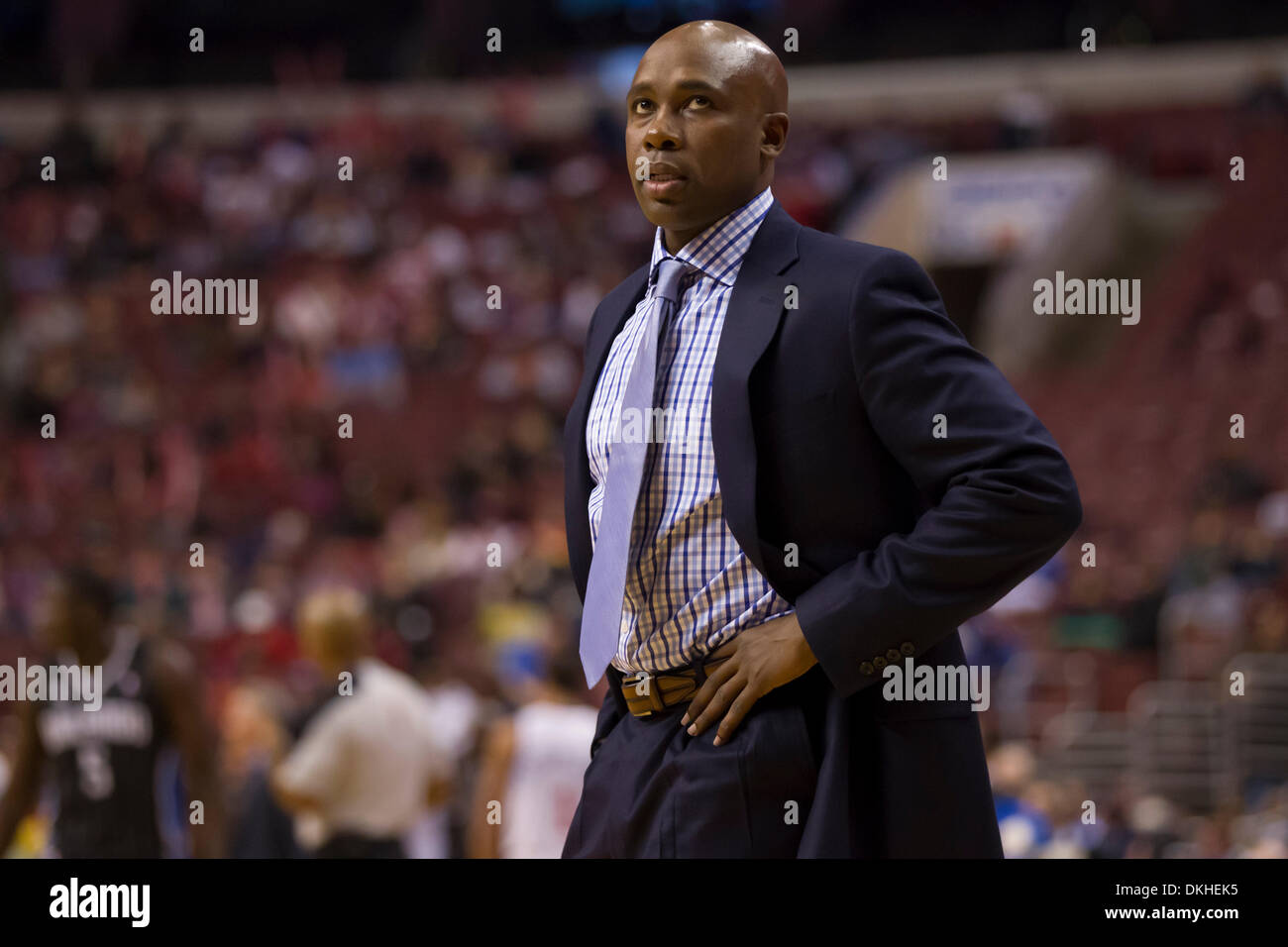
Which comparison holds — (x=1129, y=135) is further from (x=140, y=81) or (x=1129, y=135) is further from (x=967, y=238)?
(x=140, y=81)

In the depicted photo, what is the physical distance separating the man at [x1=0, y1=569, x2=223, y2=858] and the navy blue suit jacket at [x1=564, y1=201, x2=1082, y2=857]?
2.57m

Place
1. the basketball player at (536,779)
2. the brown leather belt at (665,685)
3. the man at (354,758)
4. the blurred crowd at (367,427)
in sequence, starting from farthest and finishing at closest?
the blurred crowd at (367,427) → the basketball player at (536,779) → the man at (354,758) → the brown leather belt at (665,685)

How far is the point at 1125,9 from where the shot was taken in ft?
53.5

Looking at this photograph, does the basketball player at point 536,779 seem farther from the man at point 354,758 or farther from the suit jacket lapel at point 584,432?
the suit jacket lapel at point 584,432

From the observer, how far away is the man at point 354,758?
14.0 ft

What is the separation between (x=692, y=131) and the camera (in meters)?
1.83

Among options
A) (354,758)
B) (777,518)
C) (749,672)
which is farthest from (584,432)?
(354,758)

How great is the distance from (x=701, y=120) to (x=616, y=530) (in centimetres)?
49

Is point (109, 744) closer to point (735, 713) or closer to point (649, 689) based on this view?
point (649, 689)

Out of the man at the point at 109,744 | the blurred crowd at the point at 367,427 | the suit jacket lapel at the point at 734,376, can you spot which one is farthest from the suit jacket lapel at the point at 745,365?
the blurred crowd at the point at 367,427

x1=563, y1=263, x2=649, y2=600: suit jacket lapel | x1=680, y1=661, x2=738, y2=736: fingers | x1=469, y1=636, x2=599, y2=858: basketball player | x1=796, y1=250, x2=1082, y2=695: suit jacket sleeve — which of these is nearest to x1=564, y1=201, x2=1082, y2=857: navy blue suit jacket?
x1=796, y1=250, x2=1082, y2=695: suit jacket sleeve

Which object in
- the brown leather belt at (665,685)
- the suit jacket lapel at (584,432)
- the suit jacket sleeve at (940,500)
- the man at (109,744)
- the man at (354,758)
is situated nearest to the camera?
the suit jacket sleeve at (940,500)

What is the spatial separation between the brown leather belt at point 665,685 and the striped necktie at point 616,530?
0.16 ft
